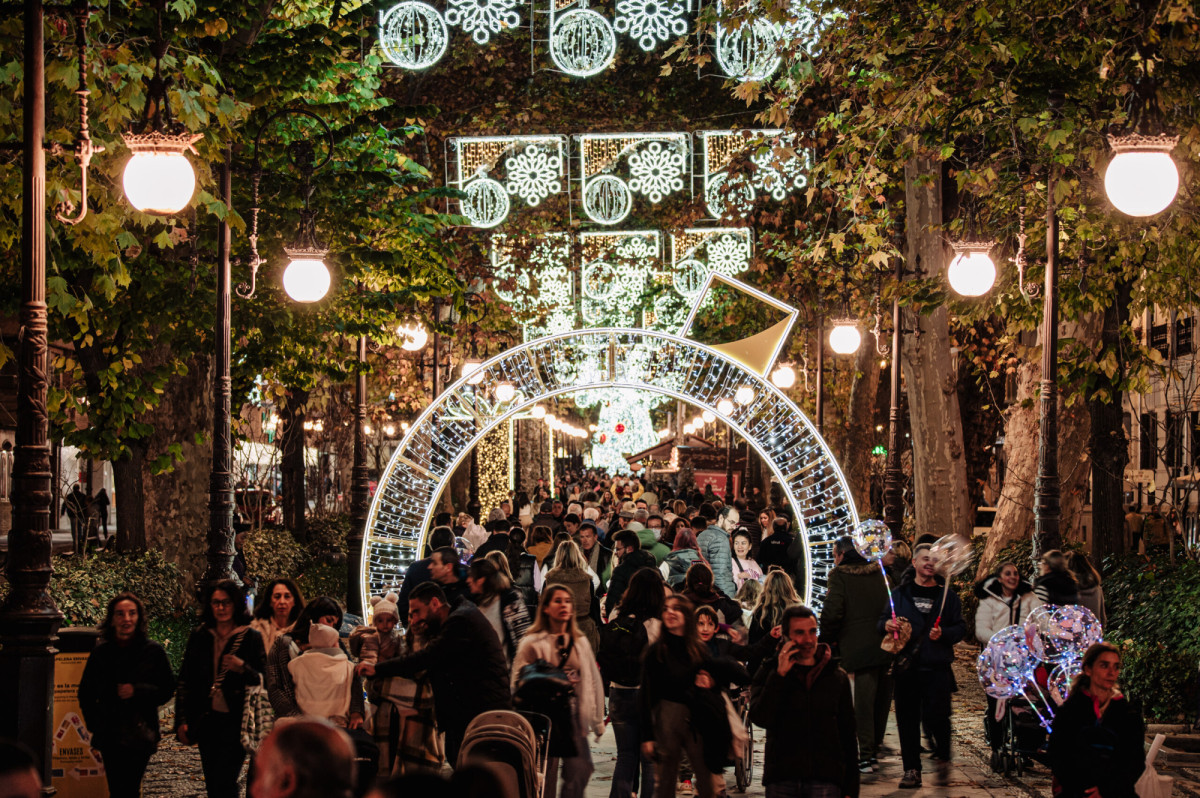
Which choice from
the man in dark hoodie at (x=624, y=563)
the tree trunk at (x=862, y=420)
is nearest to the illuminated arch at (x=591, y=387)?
the man in dark hoodie at (x=624, y=563)

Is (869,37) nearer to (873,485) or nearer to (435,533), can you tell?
(435,533)

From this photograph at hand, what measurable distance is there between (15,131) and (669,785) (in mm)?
7839

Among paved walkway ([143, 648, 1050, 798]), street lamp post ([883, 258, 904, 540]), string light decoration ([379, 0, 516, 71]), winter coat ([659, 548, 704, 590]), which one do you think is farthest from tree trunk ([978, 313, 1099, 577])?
string light decoration ([379, 0, 516, 71])

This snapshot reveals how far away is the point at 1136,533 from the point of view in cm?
3102

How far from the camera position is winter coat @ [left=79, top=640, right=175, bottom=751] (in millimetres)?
8875

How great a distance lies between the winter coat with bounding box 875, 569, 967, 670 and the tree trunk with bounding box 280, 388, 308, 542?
20556 millimetres

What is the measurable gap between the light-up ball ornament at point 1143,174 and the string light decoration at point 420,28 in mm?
14658

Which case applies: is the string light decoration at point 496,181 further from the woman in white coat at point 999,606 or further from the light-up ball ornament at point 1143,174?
the light-up ball ornament at point 1143,174

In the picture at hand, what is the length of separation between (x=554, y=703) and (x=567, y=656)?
486 mm

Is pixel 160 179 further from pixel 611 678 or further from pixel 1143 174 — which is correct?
pixel 1143 174

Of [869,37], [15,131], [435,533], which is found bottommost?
[435,533]

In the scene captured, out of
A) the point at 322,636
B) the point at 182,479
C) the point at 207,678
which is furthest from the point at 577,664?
the point at 182,479

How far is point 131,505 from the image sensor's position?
1934 cm

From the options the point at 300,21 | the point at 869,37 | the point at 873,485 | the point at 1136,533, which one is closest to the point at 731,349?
the point at 869,37
